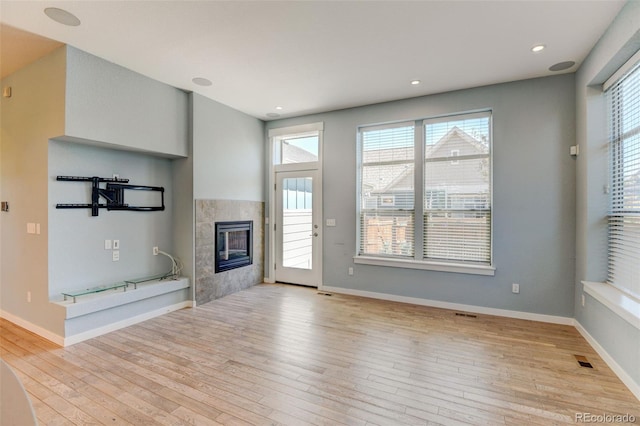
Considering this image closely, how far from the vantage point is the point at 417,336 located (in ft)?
10.7

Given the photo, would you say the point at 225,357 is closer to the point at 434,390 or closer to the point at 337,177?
the point at 434,390

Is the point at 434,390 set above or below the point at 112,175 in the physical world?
below

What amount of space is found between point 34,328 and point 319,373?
330 centimetres

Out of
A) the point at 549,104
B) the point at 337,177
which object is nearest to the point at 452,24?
the point at 549,104

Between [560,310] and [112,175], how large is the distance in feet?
18.8

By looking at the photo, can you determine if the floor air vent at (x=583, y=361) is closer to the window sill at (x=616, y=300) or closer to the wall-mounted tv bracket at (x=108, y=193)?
the window sill at (x=616, y=300)

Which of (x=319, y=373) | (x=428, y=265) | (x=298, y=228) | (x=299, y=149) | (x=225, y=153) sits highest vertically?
(x=299, y=149)

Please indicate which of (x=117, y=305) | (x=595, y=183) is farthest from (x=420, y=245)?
(x=117, y=305)

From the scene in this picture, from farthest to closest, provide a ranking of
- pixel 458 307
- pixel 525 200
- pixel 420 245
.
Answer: pixel 420 245 < pixel 458 307 < pixel 525 200

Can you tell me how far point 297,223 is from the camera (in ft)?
17.9

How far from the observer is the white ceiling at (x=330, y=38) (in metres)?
2.46

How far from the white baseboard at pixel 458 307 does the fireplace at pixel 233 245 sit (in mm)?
1492

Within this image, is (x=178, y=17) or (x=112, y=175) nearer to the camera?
(x=178, y=17)

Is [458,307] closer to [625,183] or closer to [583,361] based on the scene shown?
[583,361]
